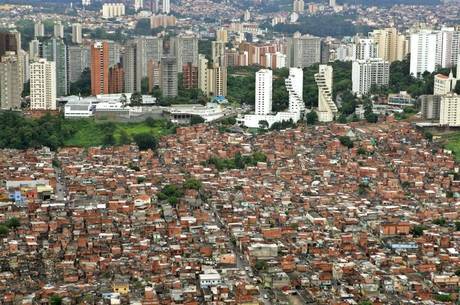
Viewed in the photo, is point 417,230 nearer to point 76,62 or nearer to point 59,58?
point 59,58

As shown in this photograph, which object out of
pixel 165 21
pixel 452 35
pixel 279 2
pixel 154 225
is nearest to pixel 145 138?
pixel 154 225

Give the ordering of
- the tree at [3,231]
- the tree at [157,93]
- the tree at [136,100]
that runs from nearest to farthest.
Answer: the tree at [3,231] < the tree at [136,100] < the tree at [157,93]

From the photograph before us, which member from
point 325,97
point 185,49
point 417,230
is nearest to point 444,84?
point 325,97

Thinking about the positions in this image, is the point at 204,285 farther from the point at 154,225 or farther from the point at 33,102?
the point at 33,102

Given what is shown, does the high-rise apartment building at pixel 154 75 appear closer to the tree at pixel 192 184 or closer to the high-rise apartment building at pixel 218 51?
the high-rise apartment building at pixel 218 51

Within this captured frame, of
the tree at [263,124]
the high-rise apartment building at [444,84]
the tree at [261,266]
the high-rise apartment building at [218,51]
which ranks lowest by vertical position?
the tree at [261,266]

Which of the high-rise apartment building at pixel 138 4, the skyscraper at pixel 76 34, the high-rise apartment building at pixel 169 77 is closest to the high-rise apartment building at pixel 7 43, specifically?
the high-rise apartment building at pixel 169 77
